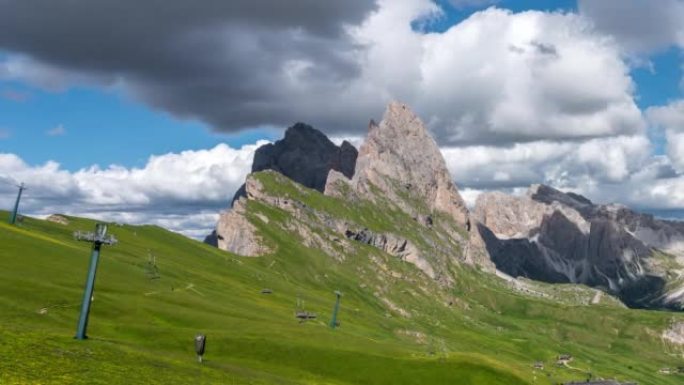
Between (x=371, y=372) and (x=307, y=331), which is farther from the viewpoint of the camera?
(x=307, y=331)

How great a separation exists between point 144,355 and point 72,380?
26.0 m

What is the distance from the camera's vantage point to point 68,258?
626 ft

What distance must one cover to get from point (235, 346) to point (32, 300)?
4233 centimetres

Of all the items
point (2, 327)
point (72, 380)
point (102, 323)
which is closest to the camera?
point (72, 380)

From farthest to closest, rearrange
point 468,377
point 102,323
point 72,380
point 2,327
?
point 468,377 < point 102,323 < point 2,327 < point 72,380

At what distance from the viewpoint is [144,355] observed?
273 ft

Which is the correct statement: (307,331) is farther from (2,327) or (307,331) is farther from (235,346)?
(2,327)

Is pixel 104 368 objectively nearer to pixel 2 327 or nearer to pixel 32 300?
pixel 2 327

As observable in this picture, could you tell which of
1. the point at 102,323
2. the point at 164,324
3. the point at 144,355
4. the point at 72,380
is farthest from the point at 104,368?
the point at 164,324

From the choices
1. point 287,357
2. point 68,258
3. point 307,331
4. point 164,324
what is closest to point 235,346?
point 287,357

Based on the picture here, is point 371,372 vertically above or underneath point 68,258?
underneath

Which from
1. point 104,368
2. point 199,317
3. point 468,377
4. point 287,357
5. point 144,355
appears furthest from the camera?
point 199,317

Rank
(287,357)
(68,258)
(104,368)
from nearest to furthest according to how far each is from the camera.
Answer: (104,368), (287,357), (68,258)

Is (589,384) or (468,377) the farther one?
(589,384)
